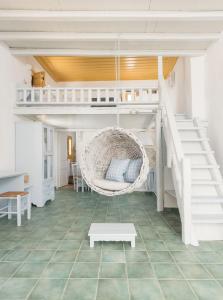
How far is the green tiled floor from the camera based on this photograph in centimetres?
182

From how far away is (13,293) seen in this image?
181 cm

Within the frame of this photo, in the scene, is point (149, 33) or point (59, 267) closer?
point (59, 267)

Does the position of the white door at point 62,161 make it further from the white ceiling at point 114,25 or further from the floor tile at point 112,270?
the floor tile at point 112,270

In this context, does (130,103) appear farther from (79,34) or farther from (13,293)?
(13,293)

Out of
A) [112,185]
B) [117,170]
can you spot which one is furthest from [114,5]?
[112,185]

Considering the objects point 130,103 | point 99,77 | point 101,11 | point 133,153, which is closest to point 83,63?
point 99,77

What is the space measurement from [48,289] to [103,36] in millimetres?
3980

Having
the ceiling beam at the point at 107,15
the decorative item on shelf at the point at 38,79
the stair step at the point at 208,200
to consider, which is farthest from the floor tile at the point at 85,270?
the decorative item on shelf at the point at 38,79

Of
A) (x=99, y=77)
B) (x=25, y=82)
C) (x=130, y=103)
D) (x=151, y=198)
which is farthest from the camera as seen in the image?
(x=99, y=77)

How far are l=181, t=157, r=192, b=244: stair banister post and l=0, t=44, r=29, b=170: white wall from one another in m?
3.51

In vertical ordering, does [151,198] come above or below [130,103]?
below

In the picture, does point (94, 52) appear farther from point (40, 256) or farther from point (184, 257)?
point (184, 257)

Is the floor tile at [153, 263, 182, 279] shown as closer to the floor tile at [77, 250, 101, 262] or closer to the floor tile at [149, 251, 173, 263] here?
the floor tile at [149, 251, 173, 263]

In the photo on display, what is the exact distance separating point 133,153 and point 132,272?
2.08m
